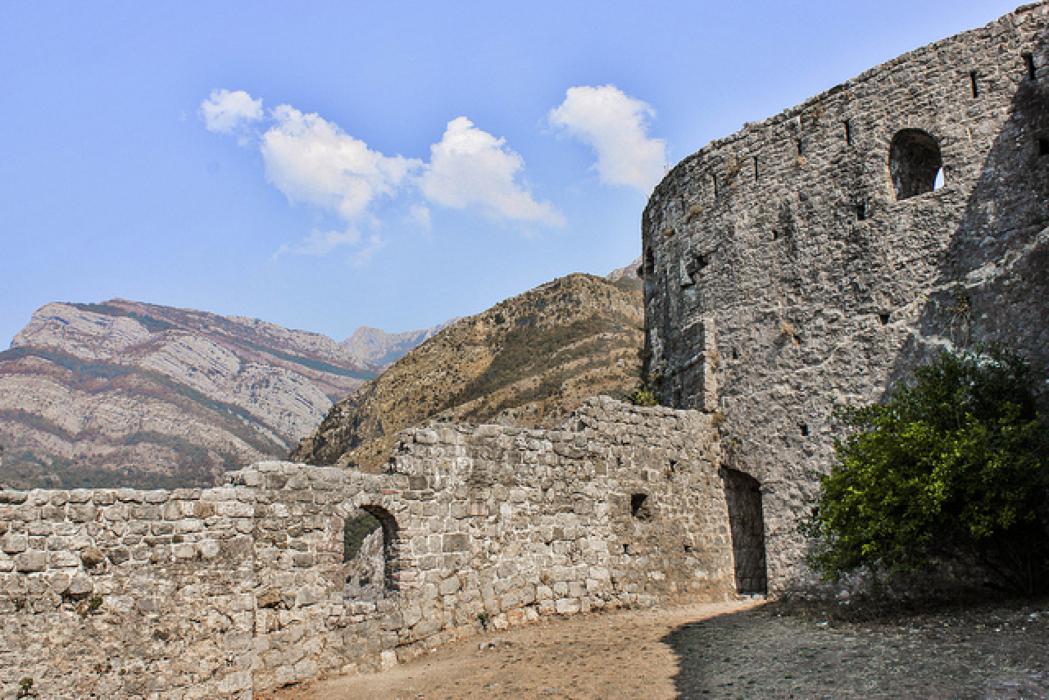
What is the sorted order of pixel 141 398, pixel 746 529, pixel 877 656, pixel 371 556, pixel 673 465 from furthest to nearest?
1. pixel 141 398
2. pixel 371 556
3. pixel 746 529
4. pixel 673 465
5. pixel 877 656

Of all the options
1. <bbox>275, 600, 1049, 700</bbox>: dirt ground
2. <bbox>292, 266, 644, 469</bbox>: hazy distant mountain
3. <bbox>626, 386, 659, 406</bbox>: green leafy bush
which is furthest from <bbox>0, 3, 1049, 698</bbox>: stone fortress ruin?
<bbox>292, 266, 644, 469</bbox>: hazy distant mountain

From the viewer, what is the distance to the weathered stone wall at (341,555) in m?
8.69

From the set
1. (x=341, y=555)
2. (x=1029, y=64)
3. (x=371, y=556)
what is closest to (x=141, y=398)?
(x=371, y=556)

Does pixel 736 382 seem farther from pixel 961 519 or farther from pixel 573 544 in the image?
pixel 961 519

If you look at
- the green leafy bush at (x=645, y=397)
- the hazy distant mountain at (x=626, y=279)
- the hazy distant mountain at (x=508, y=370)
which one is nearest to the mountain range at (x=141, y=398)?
the hazy distant mountain at (x=508, y=370)

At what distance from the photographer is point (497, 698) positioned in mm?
8984

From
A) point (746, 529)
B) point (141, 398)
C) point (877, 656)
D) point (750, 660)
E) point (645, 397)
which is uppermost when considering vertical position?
point (141, 398)

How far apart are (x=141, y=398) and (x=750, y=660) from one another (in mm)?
127836

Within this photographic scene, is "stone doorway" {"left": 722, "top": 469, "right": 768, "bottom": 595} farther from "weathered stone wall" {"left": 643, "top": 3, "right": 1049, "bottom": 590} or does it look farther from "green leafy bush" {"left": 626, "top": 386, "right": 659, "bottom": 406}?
"green leafy bush" {"left": 626, "top": 386, "right": 659, "bottom": 406}

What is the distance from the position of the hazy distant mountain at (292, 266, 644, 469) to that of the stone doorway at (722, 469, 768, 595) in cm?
2696

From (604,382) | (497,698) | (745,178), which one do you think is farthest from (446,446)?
(604,382)

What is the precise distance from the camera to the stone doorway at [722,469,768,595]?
51.6ft

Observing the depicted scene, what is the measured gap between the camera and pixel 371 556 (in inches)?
800

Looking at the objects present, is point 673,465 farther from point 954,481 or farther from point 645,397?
point 954,481
